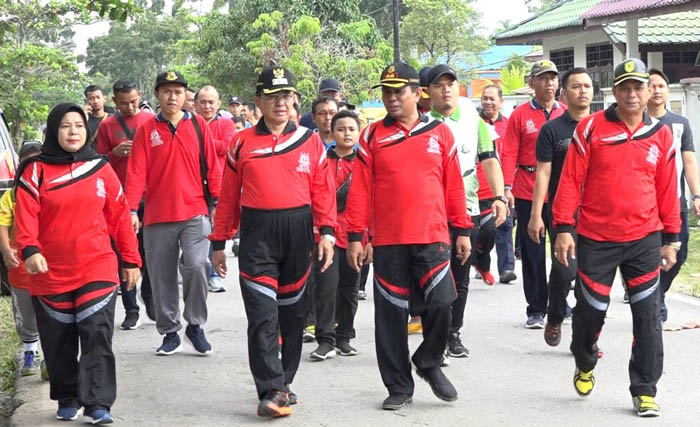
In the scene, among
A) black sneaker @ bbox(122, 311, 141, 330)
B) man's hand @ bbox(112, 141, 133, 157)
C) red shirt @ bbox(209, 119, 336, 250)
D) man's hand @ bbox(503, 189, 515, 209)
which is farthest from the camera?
man's hand @ bbox(503, 189, 515, 209)

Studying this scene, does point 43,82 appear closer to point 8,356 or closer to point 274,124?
point 8,356

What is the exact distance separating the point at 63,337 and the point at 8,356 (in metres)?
2.99

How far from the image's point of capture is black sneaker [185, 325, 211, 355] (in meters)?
9.02

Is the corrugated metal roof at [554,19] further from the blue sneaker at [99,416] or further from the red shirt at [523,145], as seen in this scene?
the blue sneaker at [99,416]

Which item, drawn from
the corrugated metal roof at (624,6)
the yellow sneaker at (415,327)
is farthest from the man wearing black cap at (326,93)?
the corrugated metal roof at (624,6)

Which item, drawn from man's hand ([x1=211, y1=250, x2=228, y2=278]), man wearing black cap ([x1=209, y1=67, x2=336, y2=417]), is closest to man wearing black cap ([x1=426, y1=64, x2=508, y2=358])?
man wearing black cap ([x1=209, y1=67, x2=336, y2=417])

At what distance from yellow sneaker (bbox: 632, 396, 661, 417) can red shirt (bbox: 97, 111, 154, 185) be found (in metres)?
5.29

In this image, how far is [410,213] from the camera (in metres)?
7.00

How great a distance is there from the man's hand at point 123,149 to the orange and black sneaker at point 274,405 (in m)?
3.86

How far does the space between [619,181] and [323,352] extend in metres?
2.93

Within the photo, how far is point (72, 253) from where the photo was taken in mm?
6773

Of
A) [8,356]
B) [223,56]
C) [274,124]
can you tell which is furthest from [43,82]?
[274,124]

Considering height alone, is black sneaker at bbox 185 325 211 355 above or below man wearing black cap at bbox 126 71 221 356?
below

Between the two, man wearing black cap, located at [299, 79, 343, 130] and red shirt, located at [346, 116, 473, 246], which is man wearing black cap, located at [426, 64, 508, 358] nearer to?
red shirt, located at [346, 116, 473, 246]
